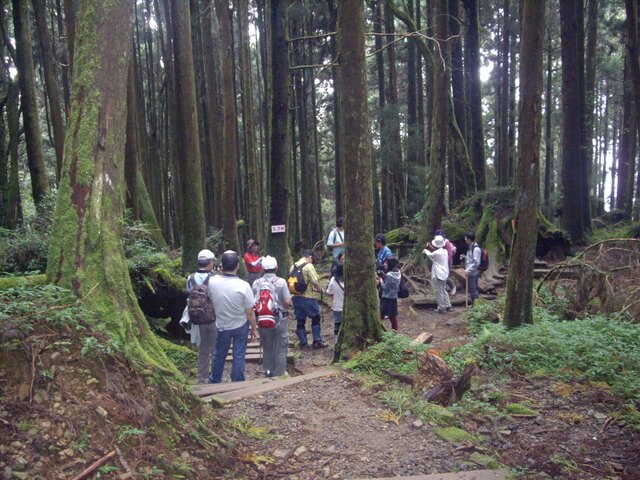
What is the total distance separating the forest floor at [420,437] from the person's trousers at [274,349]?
4.29ft

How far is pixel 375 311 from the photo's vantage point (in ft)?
26.5

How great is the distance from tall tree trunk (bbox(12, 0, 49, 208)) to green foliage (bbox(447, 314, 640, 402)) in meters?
11.6

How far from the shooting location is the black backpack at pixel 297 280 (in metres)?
9.72

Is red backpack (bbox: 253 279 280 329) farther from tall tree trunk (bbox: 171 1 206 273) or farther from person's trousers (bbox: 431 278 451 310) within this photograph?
person's trousers (bbox: 431 278 451 310)

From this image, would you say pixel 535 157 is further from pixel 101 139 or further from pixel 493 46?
pixel 493 46

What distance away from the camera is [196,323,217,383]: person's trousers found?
7.79 m

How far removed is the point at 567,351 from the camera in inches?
297

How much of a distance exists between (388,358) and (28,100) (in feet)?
40.2

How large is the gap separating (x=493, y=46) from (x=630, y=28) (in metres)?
19.8

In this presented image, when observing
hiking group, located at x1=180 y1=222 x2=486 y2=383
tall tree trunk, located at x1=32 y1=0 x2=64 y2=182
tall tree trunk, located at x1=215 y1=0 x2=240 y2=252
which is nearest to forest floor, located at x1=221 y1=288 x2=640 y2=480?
hiking group, located at x1=180 y1=222 x2=486 y2=383

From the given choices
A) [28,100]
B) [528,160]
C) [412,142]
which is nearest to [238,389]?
[528,160]

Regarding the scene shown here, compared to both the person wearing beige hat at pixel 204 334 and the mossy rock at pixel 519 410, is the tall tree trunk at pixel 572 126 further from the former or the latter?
Result: the person wearing beige hat at pixel 204 334

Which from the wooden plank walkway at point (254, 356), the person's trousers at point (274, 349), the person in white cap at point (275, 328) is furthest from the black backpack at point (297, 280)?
the person's trousers at point (274, 349)

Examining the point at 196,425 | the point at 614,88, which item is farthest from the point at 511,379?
the point at 614,88
